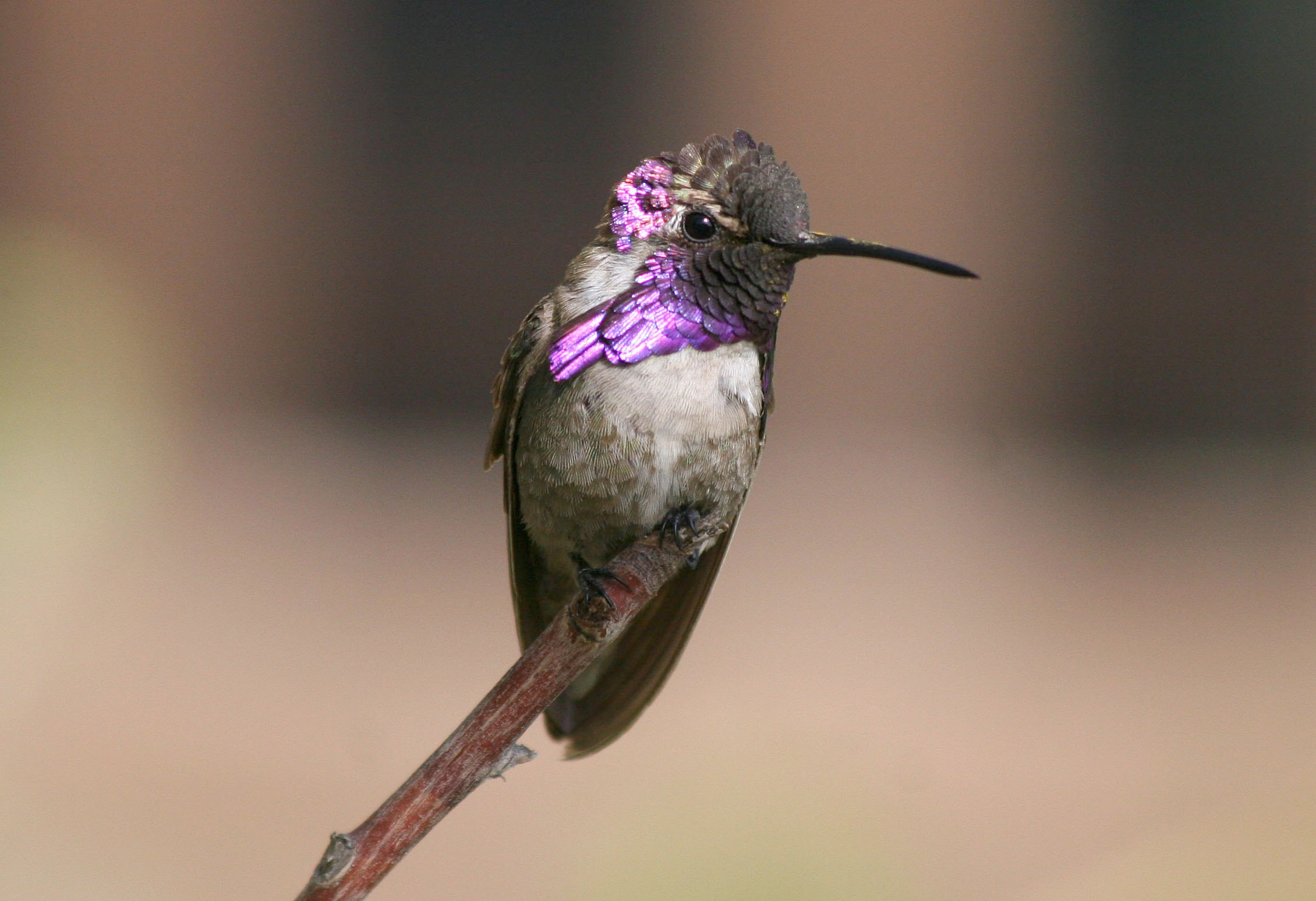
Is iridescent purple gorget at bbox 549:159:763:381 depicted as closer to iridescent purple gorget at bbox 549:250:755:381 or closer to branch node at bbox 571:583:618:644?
iridescent purple gorget at bbox 549:250:755:381

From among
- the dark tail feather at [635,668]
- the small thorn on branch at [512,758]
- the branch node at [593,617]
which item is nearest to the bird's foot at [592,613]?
the branch node at [593,617]

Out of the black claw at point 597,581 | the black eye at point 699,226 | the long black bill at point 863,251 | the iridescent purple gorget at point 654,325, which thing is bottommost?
the black claw at point 597,581

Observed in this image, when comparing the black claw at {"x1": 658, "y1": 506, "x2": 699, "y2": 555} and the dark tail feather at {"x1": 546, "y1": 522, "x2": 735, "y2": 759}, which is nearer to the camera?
the black claw at {"x1": 658, "y1": 506, "x2": 699, "y2": 555}

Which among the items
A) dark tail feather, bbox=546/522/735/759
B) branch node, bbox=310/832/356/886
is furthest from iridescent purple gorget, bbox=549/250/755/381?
branch node, bbox=310/832/356/886

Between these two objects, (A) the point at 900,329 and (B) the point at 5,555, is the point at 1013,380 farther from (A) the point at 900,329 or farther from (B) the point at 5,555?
(B) the point at 5,555

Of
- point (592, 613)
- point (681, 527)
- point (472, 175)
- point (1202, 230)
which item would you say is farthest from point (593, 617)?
point (1202, 230)

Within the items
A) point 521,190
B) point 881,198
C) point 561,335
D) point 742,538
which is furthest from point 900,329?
point 561,335

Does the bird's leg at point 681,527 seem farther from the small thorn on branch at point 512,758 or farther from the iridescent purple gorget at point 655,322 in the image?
the small thorn on branch at point 512,758
